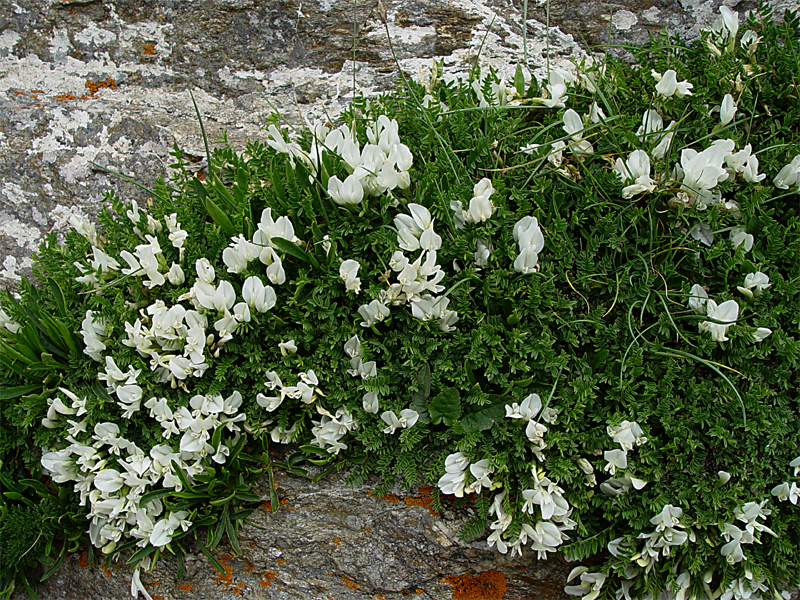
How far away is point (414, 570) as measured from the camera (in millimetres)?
2479

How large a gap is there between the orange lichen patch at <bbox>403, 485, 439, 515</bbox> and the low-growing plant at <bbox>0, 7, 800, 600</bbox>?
0.32ft

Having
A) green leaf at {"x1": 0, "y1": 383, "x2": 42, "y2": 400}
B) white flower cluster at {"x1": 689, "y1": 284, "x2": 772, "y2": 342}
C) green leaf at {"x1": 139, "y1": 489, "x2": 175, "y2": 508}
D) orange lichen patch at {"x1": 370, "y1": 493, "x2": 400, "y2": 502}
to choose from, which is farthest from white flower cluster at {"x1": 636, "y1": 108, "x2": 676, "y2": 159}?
green leaf at {"x1": 0, "y1": 383, "x2": 42, "y2": 400}

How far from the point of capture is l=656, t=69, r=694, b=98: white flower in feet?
8.82

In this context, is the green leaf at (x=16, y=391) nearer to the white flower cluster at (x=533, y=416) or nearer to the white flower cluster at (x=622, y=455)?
the white flower cluster at (x=533, y=416)

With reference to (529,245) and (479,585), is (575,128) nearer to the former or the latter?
(529,245)

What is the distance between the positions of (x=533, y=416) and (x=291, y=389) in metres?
1.03

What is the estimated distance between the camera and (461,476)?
2.29m

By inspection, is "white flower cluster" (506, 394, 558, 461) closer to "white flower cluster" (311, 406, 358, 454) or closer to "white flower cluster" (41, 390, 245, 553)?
"white flower cluster" (311, 406, 358, 454)

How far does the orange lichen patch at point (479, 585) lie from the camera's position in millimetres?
2480

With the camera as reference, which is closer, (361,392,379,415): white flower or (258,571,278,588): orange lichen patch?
(361,392,379,415): white flower

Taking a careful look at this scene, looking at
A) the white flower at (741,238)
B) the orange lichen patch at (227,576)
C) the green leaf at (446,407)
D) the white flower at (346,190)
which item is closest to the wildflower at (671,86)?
the white flower at (741,238)

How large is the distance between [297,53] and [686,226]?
2.82 m

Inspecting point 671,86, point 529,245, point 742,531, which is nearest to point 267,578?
point 529,245

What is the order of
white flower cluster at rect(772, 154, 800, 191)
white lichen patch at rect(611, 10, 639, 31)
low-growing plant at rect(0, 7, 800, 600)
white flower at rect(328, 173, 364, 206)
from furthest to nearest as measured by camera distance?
1. white lichen patch at rect(611, 10, 639, 31)
2. white flower cluster at rect(772, 154, 800, 191)
3. white flower at rect(328, 173, 364, 206)
4. low-growing plant at rect(0, 7, 800, 600)
